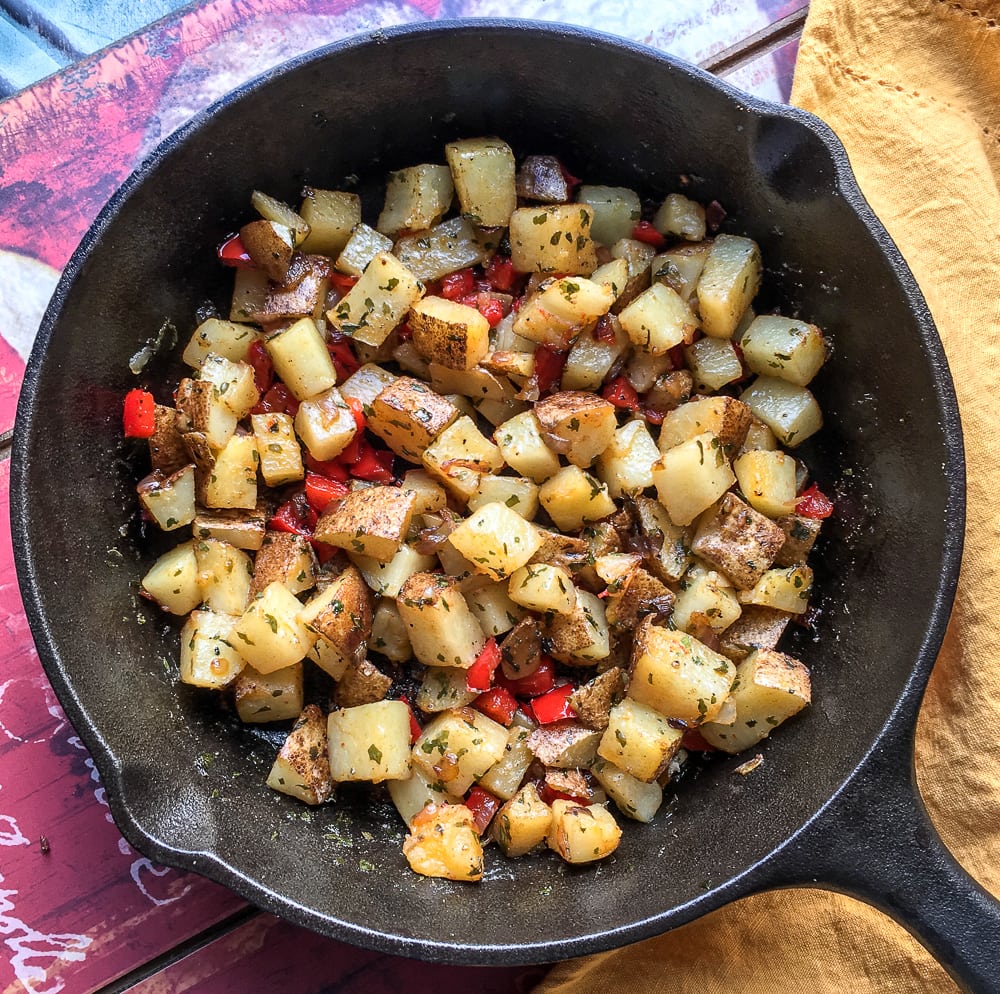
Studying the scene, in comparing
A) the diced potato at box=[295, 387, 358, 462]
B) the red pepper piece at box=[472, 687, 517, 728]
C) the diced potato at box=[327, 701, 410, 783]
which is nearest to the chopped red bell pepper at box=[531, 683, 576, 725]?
the red pepper piece at box=[472, 687, 517, 728]

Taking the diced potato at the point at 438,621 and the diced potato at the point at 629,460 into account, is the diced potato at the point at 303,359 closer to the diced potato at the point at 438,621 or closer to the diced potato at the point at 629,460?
the diced potato at the point at 438,621

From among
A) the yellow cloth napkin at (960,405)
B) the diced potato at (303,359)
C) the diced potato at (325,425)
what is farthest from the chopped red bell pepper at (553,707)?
the diced potato at (303,359)

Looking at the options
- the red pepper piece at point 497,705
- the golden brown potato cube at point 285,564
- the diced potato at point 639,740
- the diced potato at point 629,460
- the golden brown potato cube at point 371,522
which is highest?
the golden brown potato cube at point 371,522

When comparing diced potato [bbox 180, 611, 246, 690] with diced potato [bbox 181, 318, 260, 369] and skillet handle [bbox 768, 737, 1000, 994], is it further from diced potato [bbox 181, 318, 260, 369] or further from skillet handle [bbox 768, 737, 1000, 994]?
skillet handle [bbox 768, 737, 1000, 994]

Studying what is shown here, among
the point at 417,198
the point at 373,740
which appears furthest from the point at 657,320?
the point at 373,740

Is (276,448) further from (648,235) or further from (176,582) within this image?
(648,235)

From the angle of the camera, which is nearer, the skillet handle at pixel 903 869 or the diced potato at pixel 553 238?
the skillet handle at pixel 903 869

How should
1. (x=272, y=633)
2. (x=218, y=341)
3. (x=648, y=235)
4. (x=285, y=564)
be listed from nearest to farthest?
(x=272, y=633)
(x=285, y=564)
(x=218, y=341)
(x=648, y=235)
